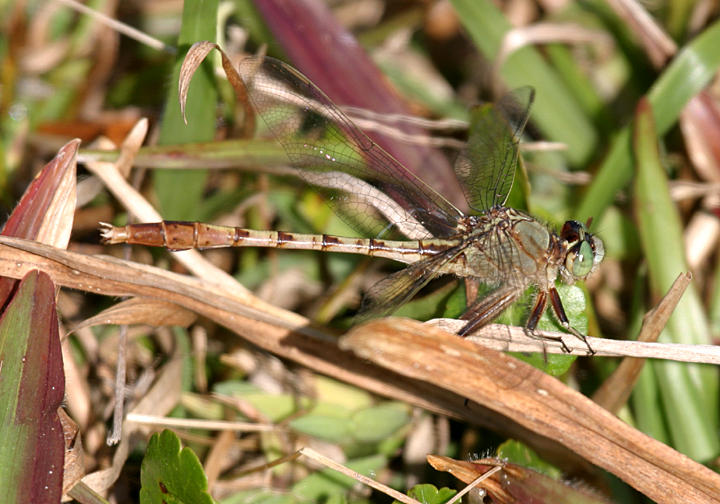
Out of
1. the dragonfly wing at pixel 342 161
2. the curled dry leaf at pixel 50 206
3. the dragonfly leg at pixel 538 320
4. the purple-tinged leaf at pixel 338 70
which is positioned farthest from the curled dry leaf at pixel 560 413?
the purple-tinged leaf at pixel 338 70

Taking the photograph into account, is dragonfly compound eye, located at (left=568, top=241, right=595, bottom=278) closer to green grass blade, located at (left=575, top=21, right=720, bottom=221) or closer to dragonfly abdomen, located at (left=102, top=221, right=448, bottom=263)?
green grass blade, located at (left=575, top=21, right=720, bottom=221)

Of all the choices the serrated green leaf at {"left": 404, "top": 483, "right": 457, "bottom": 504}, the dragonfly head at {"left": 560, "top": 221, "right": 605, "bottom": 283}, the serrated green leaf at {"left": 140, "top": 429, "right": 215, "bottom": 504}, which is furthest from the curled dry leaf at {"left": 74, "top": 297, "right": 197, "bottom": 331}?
the dragonfly head at {"left": 560, "top": 221, "right": 605, "bottom": 283}

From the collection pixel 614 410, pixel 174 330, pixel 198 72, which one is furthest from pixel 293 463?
pixel 198 72

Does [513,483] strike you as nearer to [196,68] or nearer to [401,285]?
[401,285]

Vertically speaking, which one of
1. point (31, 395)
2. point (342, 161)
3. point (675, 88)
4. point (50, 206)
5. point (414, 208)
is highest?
point (675, 88)

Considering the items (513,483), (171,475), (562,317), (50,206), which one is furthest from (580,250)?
(50,206)

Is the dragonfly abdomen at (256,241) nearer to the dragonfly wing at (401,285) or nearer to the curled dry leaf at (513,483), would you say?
the dragonfly wing at (401,285)
